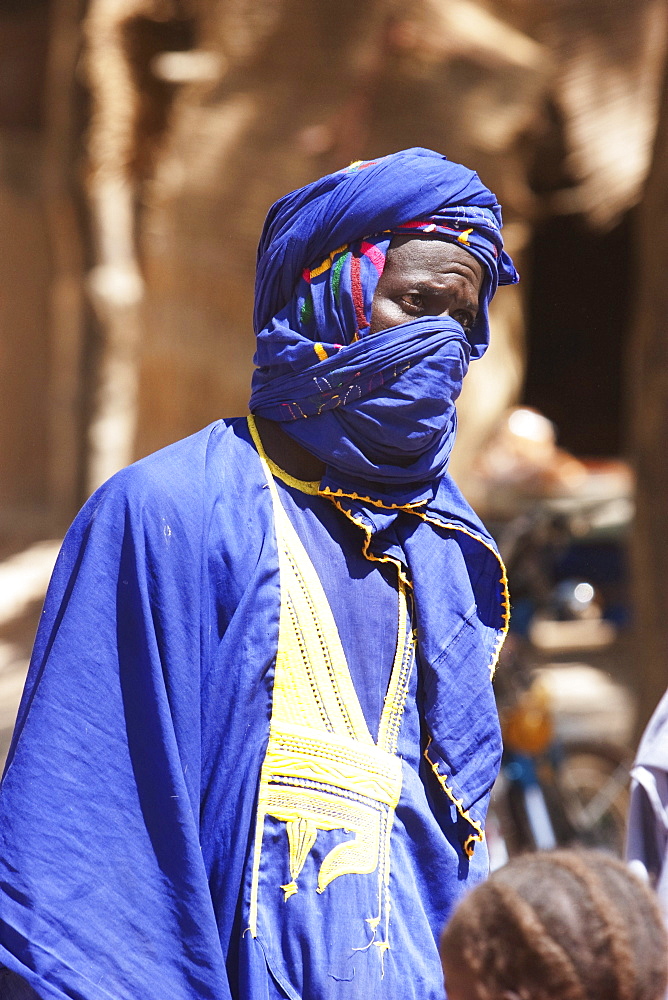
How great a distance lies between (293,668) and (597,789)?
14.3 feet

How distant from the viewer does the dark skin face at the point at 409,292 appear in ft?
5.64

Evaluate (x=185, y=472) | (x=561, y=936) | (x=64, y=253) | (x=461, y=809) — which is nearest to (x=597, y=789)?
(x=64, y=253)

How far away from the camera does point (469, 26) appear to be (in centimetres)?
597

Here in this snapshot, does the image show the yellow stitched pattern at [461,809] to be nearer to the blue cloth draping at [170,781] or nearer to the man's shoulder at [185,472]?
the blue cloth draping at [170,781]

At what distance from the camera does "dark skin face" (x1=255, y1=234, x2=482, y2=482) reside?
172 centimetres

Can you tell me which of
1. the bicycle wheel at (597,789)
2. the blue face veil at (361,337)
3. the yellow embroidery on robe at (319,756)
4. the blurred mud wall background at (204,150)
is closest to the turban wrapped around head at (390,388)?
the blue face veil at (361,337)

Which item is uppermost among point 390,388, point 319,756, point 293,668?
point 390,388

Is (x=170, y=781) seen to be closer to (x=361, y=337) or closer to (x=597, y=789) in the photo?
(x=361, y=337)

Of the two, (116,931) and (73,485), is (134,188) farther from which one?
(116,931)

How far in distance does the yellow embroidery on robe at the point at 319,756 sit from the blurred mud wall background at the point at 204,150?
15.1 ft

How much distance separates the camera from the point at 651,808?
218cm

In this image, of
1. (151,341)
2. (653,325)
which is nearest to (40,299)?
(151,341)

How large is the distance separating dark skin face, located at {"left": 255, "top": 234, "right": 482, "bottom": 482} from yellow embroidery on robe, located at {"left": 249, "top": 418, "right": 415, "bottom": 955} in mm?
126

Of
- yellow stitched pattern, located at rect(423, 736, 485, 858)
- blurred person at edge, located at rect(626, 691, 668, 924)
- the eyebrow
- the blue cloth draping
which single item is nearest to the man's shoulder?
the blue cloth draping
